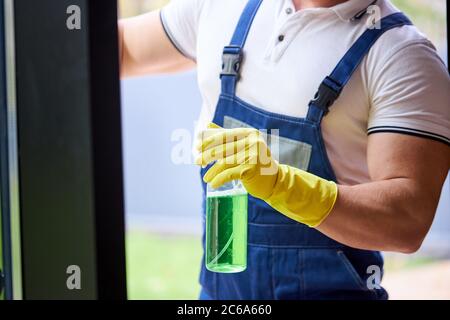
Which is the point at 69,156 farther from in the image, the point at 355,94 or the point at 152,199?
the point at 355,94

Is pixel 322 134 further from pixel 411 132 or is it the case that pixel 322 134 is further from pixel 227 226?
pixel 227 226

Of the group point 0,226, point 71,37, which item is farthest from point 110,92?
point 0,226

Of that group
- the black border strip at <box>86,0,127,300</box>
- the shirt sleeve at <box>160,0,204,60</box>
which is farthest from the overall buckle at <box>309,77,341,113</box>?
the black border strip at <box>86,0,127,300</box>

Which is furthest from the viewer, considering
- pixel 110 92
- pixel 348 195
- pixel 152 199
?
pixel 152 199

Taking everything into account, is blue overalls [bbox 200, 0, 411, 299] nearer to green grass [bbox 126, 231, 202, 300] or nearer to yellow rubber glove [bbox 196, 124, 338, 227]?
yellow rubber glove [bbox 196, 124, 338, 227]

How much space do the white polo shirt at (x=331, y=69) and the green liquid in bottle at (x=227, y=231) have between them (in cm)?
22

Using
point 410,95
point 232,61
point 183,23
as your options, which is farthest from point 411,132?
point 183,23

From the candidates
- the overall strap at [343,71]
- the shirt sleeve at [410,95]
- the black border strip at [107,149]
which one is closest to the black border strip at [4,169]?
the black border strip at [107,149]

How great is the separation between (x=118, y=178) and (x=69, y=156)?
133mm

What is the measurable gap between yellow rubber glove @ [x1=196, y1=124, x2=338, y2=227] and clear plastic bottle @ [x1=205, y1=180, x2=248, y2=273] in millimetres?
68

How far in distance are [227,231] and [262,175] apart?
0.56 feet

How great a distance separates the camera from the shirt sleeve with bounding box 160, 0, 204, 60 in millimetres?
1637

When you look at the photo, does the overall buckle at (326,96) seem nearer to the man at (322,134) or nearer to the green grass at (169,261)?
the man at (322,134)

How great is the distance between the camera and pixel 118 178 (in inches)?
63.6
